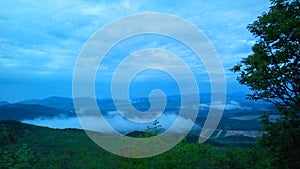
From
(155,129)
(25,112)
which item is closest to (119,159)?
(155,129)

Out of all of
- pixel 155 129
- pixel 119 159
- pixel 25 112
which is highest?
pixel 25 112

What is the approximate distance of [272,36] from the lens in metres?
9.77

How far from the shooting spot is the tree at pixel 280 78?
31.2 ft

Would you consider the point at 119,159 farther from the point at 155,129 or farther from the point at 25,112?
the point at 25,112

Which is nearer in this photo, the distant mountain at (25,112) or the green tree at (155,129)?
the green tree at (155,129)

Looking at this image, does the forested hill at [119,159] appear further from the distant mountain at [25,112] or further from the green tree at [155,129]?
the distant mountain at [25,112]

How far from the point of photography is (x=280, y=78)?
9602 millimetres

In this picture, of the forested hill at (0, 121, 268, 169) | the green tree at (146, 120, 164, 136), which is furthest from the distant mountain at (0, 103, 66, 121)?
the green tree at (146, 120, 164, 136)

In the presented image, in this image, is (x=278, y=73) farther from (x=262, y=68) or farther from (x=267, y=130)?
(x=267, y=130)

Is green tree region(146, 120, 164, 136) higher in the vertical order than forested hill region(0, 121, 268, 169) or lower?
higher

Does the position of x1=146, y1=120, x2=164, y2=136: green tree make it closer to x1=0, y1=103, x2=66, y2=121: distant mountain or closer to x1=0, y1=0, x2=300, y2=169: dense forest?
x1=0, y1=0, x2=300, y2=169: dense forest

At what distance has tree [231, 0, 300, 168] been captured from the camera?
31.2 ft

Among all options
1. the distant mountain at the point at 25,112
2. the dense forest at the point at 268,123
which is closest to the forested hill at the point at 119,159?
the dense forest at the point at 268,123

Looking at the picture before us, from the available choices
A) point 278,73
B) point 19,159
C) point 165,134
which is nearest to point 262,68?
point 278,73
